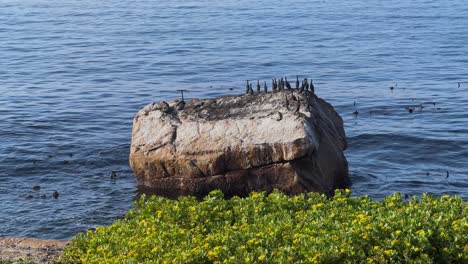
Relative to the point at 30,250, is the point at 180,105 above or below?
above

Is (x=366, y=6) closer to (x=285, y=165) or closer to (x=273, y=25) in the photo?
(x=273, y=25)

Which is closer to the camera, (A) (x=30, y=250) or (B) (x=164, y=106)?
(A) (x=30, y=250)

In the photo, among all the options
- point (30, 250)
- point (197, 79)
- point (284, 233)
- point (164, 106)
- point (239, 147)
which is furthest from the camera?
point (197, 79)

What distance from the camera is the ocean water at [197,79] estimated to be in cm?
2094

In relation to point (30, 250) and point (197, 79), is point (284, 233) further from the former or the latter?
point (197, 79)

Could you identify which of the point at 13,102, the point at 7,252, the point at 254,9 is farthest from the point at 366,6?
the point at 7,252

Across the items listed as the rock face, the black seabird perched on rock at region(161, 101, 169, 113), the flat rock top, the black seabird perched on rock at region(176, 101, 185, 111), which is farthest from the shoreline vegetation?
the black seabird perched on rock at region(176, 101, 185, 111)

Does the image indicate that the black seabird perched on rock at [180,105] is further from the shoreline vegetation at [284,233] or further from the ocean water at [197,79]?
the shoreline vegetation at [284,233]

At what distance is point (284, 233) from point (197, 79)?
24112mm

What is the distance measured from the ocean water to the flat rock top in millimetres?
2098

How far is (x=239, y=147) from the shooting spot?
59.8 ft

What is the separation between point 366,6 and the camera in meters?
61.5

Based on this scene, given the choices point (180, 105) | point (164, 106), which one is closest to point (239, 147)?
point (180, 105)

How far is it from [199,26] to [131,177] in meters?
30.7
